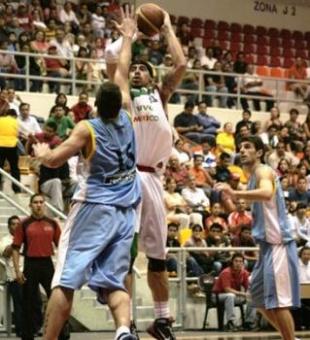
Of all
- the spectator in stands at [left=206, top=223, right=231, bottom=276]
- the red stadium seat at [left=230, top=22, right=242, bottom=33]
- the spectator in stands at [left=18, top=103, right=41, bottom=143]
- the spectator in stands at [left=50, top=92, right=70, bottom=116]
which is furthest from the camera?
the red stadium seat at [left=230, top=22, right=242, bottom=33]

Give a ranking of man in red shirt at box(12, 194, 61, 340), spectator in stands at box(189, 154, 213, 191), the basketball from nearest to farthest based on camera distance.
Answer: the basketball → man in red shirt at box(12, 194, 61, 340) → spectator in stands at box(189, 154, 213, 191)

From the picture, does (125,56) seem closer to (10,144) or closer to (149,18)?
(149,18)

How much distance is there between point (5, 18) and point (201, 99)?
436 cm

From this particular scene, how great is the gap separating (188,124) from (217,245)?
5.13 meters

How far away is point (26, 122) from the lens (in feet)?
57.6

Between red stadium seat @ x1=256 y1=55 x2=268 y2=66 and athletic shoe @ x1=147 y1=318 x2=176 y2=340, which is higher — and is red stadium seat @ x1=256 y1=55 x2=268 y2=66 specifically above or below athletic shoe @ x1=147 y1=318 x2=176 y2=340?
above

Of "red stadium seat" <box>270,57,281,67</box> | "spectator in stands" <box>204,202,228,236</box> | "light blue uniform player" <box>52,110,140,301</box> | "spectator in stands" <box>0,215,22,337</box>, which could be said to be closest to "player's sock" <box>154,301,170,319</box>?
"light blue uniform player" <box>52,110,140,301</box>

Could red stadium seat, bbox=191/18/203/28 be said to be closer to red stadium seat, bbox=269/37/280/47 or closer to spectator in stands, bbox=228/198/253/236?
red stadium seat, bbox=269/37/280/47

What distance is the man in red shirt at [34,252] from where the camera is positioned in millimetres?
12195

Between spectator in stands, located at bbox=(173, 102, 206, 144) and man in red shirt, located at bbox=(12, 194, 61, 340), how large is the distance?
818cm

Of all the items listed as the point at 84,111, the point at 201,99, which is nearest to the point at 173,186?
Answer: the point at 84,111

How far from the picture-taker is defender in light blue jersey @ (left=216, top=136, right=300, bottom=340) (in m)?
8.81

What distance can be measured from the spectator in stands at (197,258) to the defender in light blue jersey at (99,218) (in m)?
7.25

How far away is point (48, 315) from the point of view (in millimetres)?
7133
